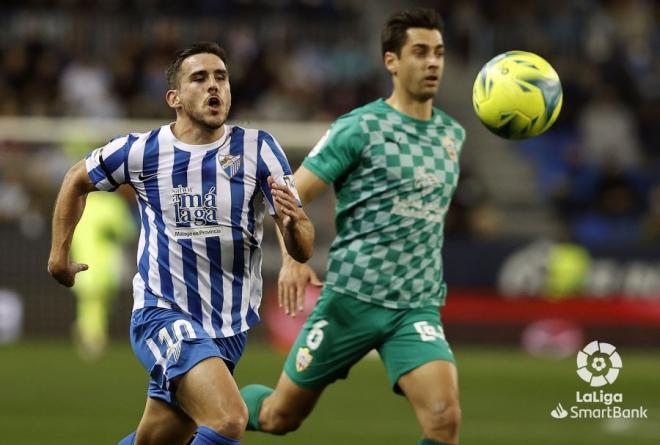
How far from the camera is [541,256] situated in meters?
17.0

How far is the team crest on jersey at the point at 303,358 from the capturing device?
7348mm

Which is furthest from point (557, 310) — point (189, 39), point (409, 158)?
point (409, 158)

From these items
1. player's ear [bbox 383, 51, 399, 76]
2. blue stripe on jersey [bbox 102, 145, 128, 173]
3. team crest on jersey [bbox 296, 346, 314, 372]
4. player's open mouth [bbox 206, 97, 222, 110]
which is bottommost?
team crest on jersey [bbox 296, 346, 314, 372]

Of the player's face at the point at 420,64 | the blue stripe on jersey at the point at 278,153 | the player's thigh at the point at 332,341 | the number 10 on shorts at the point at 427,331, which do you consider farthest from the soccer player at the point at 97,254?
the blue stripe on jersey at the point at 278,153

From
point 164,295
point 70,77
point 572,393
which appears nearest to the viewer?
point 164,295

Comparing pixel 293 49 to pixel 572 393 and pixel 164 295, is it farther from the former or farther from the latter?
Result: pixel 164 295

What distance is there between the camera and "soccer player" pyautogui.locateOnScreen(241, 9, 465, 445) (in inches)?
284

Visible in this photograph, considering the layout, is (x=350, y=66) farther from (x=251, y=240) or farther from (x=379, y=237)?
(x=251, y=240)

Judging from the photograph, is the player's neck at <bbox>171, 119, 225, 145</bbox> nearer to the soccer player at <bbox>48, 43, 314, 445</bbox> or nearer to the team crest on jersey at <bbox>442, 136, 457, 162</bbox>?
the soccer player at <bbox>48, 43, 314, 445</bbox>

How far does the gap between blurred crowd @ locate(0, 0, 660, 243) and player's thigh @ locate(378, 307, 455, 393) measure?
10.9m

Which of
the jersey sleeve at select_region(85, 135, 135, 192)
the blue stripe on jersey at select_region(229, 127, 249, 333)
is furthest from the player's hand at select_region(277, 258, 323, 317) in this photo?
the jersey sleeve at select_region(85, 135, 135, 192)

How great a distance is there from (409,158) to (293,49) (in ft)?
44.6

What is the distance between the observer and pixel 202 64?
6516 millimetres

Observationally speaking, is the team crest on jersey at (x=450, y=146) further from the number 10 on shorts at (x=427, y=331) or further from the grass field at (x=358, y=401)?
the grass field at (x=358, y=401)
